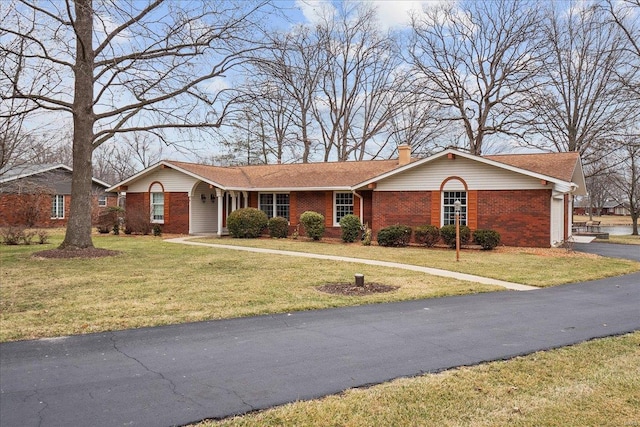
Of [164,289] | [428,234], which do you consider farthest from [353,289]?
[428,234]

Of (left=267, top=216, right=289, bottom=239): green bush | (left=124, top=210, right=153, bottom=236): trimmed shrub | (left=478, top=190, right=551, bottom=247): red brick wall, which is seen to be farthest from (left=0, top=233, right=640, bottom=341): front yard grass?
(left=124, top=210, right=153, bottom=236): trimmed shrub

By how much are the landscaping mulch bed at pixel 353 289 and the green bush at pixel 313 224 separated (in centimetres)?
1154

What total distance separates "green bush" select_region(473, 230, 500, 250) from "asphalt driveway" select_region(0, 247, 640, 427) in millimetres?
9400

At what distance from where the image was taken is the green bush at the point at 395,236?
773 inches

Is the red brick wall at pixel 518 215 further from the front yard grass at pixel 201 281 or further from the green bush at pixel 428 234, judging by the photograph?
the green bush at pixel 428 234

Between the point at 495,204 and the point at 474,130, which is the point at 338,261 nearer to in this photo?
the point at 495,204

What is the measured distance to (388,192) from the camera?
68.9 feet

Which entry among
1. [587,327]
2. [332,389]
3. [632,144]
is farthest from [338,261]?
[632,144]

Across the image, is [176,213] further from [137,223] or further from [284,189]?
[284,189]

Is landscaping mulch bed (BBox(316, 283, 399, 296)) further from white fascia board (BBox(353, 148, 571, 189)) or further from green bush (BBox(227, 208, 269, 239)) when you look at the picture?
green bush (BBox(227, 208, 269, 239))

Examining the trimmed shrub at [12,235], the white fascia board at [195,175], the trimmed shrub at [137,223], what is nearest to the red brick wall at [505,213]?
the white fascia board at [195,175]

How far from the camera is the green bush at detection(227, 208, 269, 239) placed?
910 inches

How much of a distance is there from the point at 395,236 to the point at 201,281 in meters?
10.8

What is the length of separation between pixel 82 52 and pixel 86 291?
9.18 m
